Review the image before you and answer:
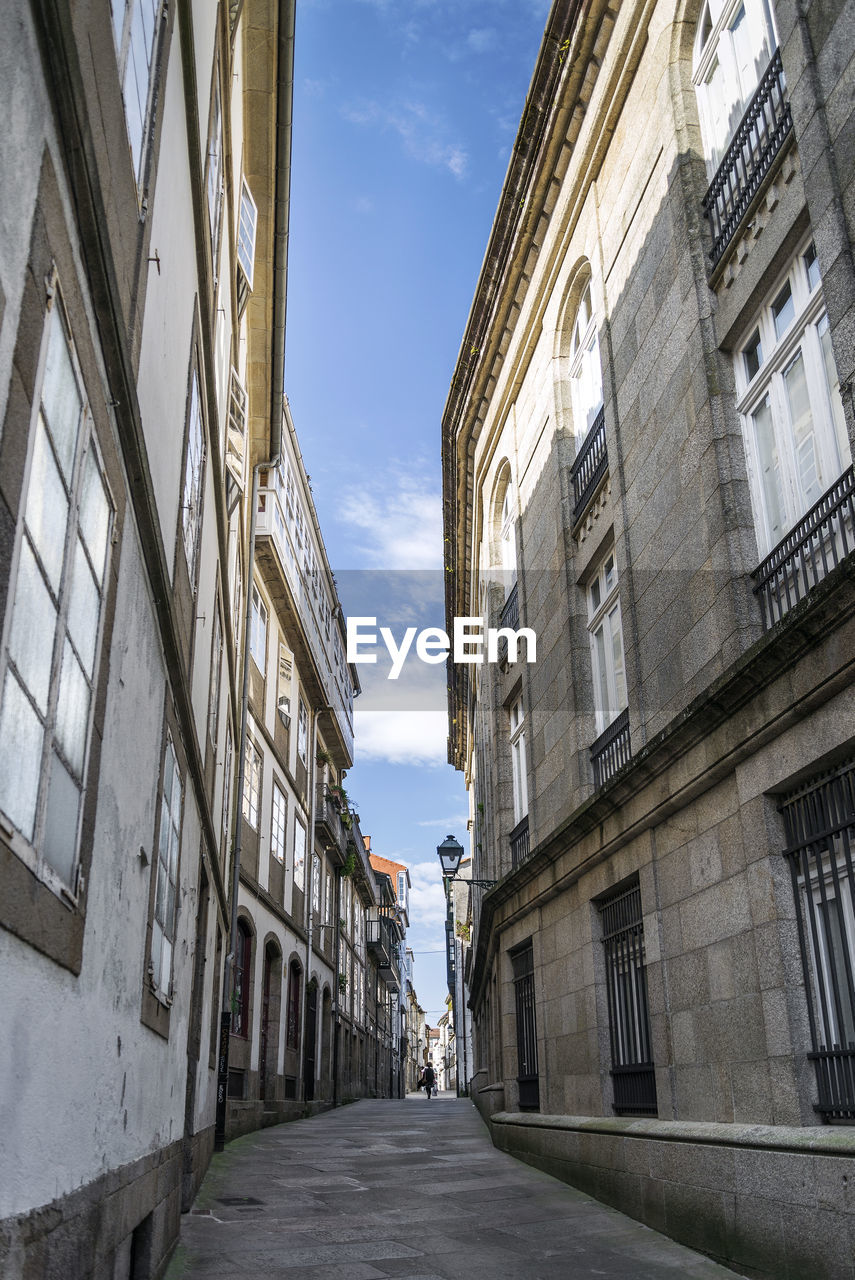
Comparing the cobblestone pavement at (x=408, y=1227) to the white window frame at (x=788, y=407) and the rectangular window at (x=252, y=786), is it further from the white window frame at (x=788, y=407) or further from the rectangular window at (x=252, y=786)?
the rectangular window at (x=252, y=786)

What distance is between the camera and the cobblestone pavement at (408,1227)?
256 inches

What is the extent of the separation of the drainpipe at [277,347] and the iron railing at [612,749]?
17.9 ft

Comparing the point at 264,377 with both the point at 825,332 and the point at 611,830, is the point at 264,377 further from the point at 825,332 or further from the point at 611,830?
the point at 825,332

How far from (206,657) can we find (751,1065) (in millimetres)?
5808

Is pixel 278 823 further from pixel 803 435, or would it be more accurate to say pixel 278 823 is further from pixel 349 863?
pixel 803 435

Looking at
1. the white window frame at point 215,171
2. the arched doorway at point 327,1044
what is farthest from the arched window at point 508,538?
the arched doorway at point 327,1044

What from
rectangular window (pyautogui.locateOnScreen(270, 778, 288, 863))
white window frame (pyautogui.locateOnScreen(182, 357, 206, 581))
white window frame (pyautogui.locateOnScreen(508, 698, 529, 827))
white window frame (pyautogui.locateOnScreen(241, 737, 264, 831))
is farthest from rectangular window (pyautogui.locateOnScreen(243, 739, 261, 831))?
white window frame (pyautogui.locateOnScreen(182, 357, 206, 581))

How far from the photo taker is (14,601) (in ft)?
9.11

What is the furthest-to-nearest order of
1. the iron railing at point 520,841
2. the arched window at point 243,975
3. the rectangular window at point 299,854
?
the rectangular window at point 299,854
the arched window at point 243,975
the iron railing at point 520,841

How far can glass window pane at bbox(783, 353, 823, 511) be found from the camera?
24.3 ft

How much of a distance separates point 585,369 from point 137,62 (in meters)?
9.27

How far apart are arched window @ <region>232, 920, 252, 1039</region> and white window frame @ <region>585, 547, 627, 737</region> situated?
8.79 m

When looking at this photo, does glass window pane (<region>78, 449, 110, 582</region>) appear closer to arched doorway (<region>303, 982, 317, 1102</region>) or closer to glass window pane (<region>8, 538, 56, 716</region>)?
glass window pane (<region>8, 538, 56, 716</region>)

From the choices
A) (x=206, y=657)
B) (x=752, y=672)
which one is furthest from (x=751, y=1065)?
(x=206, y=657)
